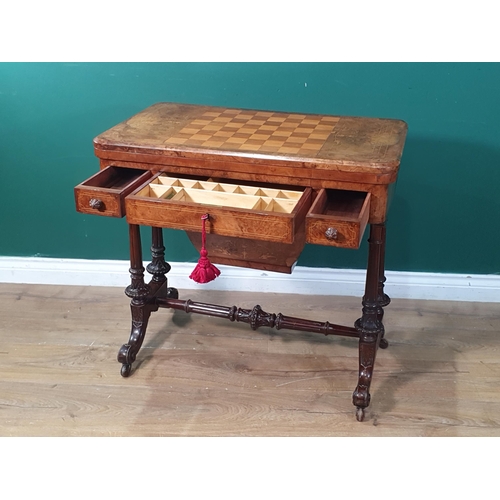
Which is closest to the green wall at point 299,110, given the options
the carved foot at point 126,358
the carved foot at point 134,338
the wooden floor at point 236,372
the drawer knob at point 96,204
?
the wooden floor at point 236,372

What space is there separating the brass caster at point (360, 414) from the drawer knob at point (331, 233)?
736 millimetres

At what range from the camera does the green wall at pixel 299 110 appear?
2.74 m

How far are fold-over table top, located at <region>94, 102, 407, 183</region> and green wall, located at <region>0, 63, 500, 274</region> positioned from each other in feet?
0.90

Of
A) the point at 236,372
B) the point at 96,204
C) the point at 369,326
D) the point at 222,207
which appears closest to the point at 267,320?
the point at 236,372

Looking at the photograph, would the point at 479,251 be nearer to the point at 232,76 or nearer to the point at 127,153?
the point at 232,76

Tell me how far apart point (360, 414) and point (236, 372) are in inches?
20.5

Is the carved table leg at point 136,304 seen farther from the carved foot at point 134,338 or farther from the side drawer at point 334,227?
the side drawer at point 334,227

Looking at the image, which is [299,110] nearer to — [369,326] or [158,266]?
[158,266]

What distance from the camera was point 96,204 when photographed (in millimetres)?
2146

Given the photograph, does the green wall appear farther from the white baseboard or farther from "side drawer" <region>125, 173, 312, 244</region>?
"side drawer" <region>125, 173, 312, 244</region>

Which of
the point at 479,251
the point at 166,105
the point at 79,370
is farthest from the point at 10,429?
the point at 479,251

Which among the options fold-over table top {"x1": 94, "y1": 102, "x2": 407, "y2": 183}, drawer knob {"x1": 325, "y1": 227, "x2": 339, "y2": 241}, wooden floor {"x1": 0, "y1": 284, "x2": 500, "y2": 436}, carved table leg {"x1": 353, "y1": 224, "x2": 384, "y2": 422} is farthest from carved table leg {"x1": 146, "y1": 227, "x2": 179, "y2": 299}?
drawer knob {"x1": 325, "y1": 227, "x2": 339, "y2": 241}

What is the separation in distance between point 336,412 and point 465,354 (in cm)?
67

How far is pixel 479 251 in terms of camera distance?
3.01m
